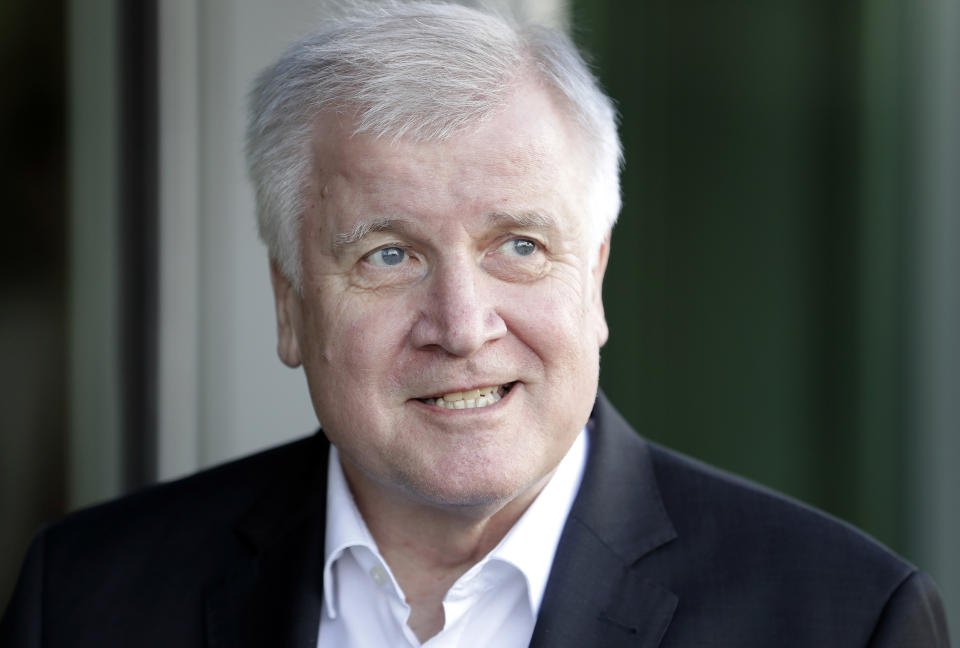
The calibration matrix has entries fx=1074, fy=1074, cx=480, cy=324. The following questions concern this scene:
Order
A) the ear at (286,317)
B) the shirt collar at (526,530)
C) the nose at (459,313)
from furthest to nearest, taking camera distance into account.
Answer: the ear at (286,317) < the shirt collar at (526,530) < the nose at (459,313)

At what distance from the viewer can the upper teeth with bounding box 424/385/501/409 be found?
1.78 meters

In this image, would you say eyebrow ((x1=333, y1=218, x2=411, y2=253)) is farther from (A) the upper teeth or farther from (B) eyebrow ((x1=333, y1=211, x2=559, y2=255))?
(A) the upper teeth

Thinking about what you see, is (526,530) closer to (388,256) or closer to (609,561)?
(609,561)

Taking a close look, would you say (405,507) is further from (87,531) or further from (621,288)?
(621,288)

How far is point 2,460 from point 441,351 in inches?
73.5

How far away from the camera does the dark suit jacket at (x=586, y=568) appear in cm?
175

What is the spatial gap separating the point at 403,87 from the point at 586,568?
864 mm

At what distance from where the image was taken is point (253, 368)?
11.2 feet

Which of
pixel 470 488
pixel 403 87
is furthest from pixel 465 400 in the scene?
pixel 403 87

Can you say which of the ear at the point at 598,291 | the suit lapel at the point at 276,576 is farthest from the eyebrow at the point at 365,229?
the suit lapel at the point at 276,576

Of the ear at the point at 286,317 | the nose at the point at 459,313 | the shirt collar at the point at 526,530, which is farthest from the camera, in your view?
the ear at the point at 286,317

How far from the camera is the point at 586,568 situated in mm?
1825

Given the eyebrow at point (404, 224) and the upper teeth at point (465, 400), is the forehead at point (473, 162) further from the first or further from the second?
the upper teeth at point (465, 400)

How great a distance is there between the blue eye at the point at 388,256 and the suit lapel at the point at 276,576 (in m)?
0.55
